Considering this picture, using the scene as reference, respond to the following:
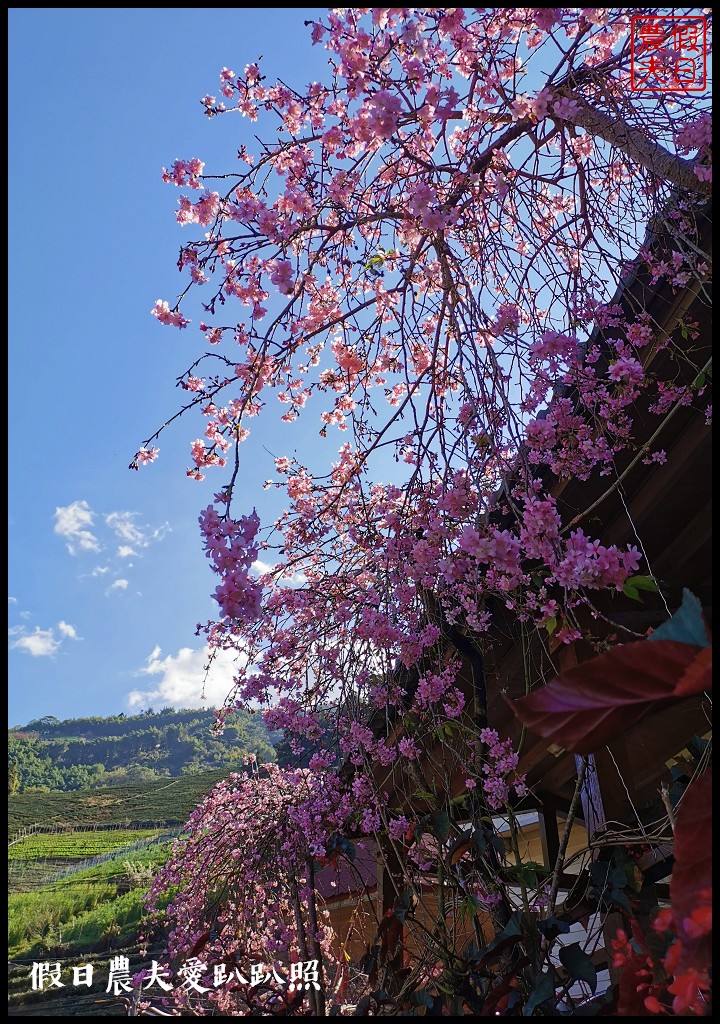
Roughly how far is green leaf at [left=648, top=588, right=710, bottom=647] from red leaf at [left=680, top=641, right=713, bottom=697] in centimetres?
3

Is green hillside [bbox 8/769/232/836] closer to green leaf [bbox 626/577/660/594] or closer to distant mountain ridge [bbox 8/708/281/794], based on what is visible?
distant mountain ridge [bbox 8/708/281/794]

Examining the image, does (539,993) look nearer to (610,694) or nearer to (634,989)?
(634,989)

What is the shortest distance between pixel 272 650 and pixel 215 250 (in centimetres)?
161

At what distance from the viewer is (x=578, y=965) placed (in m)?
1.27

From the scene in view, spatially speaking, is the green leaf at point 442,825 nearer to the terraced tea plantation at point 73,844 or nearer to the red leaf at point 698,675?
the red leaf at point 698,675

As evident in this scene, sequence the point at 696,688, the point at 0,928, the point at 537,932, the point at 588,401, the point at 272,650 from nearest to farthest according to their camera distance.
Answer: the point at 696,688 → the point at 0,928 → the point at 537,932 → the point at 588,401 → the point at 272,650

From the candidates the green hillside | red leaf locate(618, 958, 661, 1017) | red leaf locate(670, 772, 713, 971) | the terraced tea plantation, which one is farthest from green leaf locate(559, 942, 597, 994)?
the terraced tea plantation

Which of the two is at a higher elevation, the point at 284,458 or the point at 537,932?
the point at 284,458

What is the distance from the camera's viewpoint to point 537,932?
141cm

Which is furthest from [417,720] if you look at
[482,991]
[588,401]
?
[588,401]

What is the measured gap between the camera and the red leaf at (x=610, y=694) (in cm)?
58

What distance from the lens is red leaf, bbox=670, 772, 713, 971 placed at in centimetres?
54

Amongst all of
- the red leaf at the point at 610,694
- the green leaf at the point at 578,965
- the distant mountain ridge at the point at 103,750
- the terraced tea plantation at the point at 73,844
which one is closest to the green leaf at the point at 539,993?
the green leaf at the point at 578,965

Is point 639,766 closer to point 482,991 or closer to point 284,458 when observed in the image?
point 482,991
